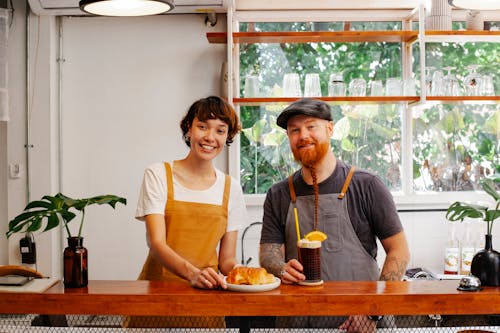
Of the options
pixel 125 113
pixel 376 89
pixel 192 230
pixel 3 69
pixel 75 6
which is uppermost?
pixel 75 6

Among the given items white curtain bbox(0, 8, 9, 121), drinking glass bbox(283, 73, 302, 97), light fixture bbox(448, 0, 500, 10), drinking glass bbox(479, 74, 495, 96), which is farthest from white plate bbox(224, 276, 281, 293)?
drinking glass bbox(479, 74, 495, 96)

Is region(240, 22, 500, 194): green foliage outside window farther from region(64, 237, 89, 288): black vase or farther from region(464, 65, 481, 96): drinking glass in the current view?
region(64, 237, 89, 288): black vase

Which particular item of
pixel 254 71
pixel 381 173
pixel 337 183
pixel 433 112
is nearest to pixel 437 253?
pixel 381 173

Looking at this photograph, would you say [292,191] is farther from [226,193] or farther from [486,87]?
[486,87]

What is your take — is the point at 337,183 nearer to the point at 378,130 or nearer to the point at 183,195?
the point at 183,195

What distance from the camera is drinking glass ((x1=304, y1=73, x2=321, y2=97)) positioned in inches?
167

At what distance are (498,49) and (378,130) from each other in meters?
0.96

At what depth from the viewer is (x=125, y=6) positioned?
251cm

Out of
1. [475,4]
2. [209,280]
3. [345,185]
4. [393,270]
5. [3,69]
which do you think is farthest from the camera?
[3,69]

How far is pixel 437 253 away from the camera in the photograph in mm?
4406

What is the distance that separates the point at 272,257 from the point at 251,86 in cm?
188

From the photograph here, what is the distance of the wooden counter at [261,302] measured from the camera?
192 centimetres

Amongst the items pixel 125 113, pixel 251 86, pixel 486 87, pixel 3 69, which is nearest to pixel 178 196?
pixel 251 86

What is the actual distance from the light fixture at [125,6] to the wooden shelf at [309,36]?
1.60 meters
